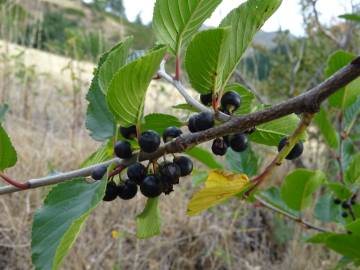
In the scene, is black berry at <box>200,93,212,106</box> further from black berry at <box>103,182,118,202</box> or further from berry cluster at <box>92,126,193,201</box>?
black berry at <box>103,182,118,202</box>

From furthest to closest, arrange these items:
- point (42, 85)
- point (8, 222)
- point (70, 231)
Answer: point (42, 85)
point (8, 222)
point (70, 231)

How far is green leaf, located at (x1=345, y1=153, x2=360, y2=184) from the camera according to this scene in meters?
1.06

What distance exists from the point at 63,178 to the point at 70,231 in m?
0.14

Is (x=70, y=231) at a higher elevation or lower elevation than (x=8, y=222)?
higher

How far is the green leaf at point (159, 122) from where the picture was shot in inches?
26.4

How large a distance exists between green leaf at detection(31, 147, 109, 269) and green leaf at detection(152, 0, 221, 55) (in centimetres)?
21

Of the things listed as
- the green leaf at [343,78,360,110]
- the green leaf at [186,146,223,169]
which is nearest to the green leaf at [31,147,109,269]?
the green leaf at [186,146,223,169]

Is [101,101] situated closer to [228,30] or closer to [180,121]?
[180,121]

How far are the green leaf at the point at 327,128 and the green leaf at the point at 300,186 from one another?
5.3 inches

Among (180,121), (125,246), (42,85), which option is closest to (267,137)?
(180,121)

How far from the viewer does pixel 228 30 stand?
0.53 meters

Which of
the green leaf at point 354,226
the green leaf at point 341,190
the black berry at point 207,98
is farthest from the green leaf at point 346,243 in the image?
the black berry at point 207,98

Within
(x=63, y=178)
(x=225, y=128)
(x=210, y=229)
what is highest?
(x=225, y=128)

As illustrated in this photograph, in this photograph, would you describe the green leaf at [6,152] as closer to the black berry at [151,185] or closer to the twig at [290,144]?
the black berry at [151,185]
